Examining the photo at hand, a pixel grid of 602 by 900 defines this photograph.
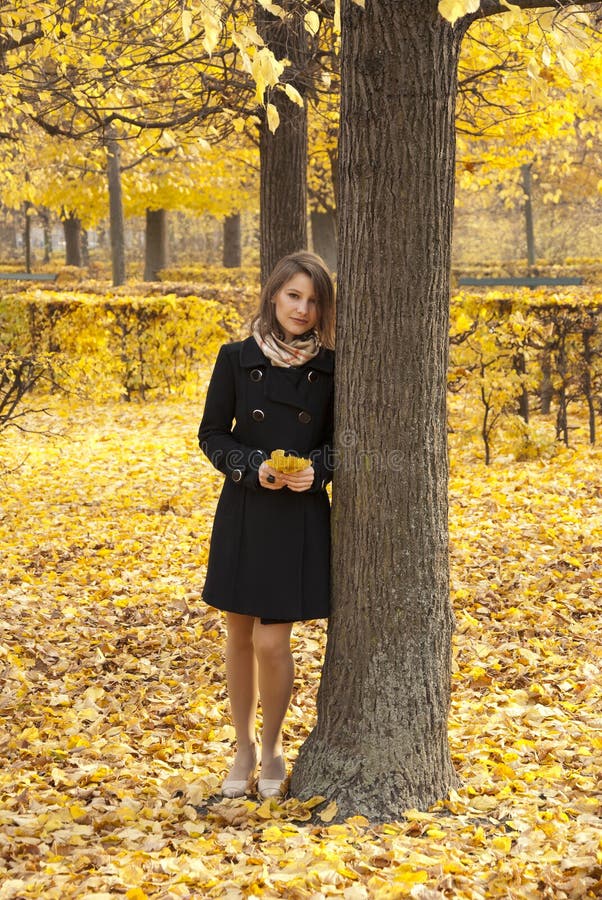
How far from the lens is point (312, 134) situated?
14.5 metres

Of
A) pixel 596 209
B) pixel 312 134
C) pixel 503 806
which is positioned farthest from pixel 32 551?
pixel 596 209

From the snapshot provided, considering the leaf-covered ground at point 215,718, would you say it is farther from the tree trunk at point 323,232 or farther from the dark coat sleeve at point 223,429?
the tree trunk at point 323,232

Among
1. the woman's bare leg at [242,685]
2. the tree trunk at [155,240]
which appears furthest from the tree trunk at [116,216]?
the woman's bare leg at [242,685]

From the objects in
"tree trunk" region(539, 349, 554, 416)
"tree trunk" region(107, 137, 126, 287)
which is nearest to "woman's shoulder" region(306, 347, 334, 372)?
"tree trunk" region(539, 349, 554, 416)

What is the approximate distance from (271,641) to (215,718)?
1.10m

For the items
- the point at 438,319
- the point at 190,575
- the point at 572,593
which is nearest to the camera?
the point at 438,319

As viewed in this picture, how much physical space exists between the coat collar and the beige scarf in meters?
0.01

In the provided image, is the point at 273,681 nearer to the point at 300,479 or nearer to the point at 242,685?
the point at 242,685

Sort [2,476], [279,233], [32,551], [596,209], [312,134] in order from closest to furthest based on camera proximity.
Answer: [32,551]
[279,233]
[2,476]
[312,134]
[596,209]

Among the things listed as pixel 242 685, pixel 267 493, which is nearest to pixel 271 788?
pixel 242 685

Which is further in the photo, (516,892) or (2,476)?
(2,476)

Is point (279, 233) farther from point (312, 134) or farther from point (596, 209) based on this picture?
point (596, 209)

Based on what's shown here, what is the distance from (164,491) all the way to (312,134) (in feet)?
26.3

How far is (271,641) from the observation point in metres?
3.38
